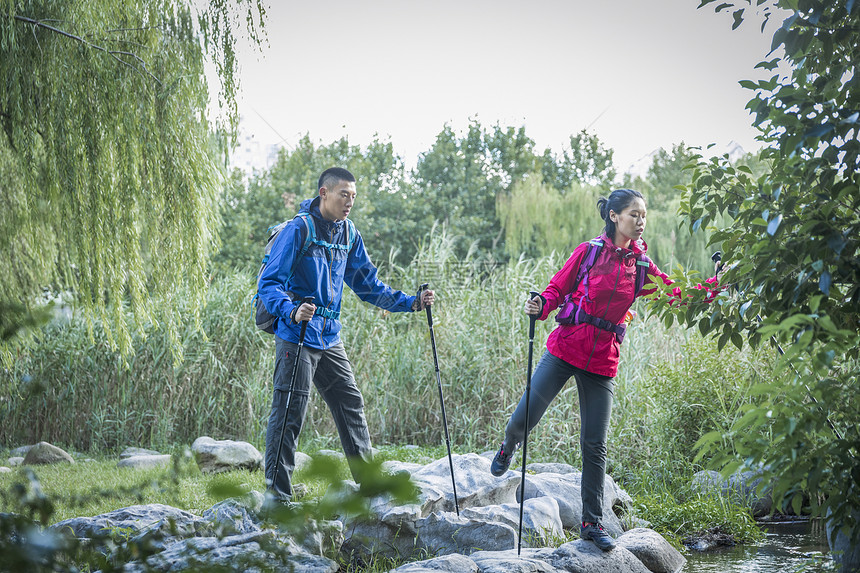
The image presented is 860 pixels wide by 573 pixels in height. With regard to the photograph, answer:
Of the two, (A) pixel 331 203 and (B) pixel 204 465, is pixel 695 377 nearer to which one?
(A) pixel 331 203

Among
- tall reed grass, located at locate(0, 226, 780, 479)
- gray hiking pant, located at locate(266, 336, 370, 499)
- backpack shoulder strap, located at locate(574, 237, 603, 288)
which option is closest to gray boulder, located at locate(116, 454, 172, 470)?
tall reed grass, located at locate(0, 226, 780, 479)

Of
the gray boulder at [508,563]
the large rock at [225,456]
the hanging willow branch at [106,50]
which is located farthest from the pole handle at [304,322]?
the large rock at [225,456]

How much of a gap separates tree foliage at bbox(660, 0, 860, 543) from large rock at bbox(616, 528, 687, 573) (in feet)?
6.42

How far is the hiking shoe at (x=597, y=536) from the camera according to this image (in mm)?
4098

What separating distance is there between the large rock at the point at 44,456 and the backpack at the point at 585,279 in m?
5.85

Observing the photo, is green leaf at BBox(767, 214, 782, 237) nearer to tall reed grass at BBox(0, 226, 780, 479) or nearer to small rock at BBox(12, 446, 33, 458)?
tall reed grass at BBox(0, 226, 780, 479)

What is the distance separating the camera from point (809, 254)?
2.51 meters

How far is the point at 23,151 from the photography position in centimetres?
494

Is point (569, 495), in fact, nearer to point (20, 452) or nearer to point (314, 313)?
point (314, 313)

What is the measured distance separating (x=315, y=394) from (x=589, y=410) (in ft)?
16.6

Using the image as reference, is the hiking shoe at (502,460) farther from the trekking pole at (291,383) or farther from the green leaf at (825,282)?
the green leaf at (825,282)

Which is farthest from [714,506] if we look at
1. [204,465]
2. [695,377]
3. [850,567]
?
[204,465]

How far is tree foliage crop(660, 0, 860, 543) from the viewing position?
226 cm

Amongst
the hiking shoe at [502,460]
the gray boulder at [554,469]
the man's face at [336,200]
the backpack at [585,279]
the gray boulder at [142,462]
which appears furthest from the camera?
the gray boulder at [142,462]
